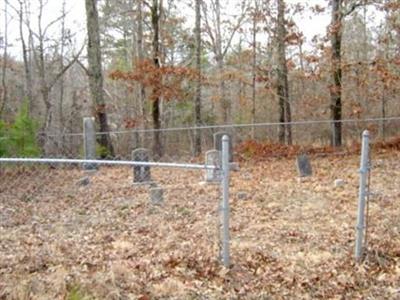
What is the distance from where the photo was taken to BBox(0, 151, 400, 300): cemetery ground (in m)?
4.13

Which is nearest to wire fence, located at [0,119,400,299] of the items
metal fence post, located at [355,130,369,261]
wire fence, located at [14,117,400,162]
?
metal fence post, located at [355,130,369,261]

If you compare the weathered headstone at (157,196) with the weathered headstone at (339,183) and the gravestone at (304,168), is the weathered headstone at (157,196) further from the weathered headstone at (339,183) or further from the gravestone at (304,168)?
the gravestone at (304,168)

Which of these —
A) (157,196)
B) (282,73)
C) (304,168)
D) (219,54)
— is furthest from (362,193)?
(219,54)

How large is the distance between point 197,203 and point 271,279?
3.28 meters

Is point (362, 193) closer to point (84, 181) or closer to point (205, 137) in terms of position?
point (84, 181)

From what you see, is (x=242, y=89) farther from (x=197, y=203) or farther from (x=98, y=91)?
(x=197, y=203)

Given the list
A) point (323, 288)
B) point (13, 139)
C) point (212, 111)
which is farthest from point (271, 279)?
point (212, 111)

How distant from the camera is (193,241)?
5.44m

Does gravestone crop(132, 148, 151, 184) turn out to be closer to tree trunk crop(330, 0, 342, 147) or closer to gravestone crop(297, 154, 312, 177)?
gravestone crop(297, 154, 312, 177)

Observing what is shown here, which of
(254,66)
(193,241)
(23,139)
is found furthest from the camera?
(254,66)

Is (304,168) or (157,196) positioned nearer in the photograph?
(157,196)

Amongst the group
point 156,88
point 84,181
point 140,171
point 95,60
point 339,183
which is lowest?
point 339,183

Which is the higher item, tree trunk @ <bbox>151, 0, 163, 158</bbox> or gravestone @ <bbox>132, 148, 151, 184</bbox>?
tree trunk @ <bbox>151, 0, 163, 158</bbox>

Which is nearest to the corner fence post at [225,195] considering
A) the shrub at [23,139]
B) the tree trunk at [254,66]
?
the shrub at [23,139]
